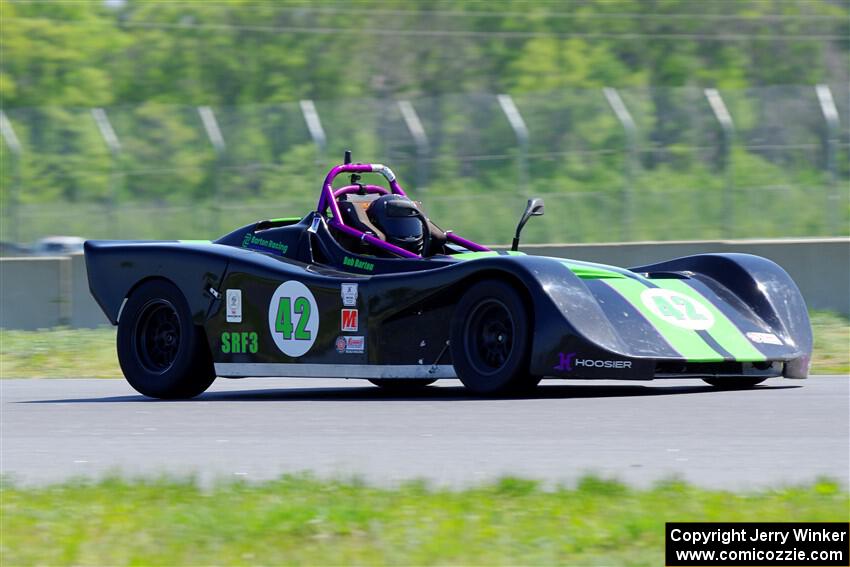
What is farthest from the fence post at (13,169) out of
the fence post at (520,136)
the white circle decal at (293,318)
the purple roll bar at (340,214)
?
the white circle decal at (293,318)

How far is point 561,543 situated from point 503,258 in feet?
14.4

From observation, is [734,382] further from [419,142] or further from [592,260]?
[419,142]

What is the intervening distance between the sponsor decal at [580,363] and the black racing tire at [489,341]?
9.6 inches

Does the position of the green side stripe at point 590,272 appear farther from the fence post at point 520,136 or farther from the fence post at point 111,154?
the fence post at point 111,154

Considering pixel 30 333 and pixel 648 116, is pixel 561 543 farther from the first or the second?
pixel 648 116

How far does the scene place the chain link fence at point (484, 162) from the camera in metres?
17.6

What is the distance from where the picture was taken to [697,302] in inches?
369

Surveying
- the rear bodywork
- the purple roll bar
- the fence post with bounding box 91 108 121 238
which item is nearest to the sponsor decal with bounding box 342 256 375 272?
the rear bodywork

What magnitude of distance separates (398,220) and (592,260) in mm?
5152

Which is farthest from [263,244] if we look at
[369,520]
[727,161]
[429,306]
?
[727,161]

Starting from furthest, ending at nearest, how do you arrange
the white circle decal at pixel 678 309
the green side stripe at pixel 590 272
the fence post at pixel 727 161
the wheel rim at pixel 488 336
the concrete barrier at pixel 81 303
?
the fence post at pixel 727 161
the concrete barrier at pixel 81 303
the green side stripe at pixel 590 272
the white circle decal at pixel 678 309
the wheel rim at pixel 488 336

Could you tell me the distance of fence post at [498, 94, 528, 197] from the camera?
1778cm

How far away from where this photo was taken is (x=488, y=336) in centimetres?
892

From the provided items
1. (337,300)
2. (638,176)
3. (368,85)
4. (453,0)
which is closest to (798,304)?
(337,300)
